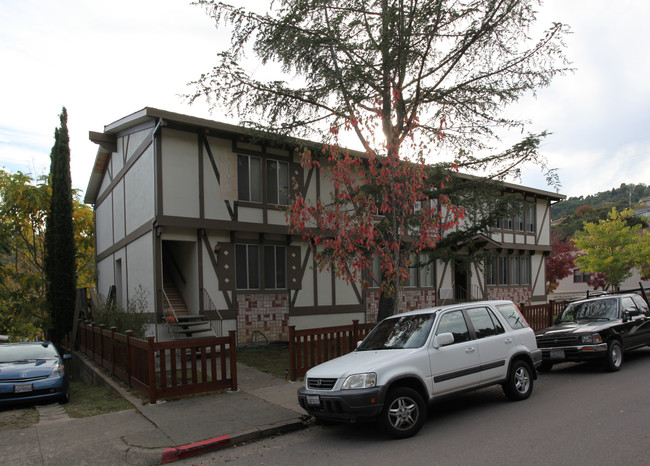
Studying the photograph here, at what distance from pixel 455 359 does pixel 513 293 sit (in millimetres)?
A: 20716

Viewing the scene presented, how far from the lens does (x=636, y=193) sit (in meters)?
125

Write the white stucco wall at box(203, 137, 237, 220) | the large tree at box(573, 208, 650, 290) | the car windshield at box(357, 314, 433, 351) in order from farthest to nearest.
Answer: the large tree at box(573, 208, 650, 290)
the white stucco wall at box(203, 137, 237, 220)
the car windshield at box(357, 314, 433, 351)

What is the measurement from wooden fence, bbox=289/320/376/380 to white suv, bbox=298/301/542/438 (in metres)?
2.50

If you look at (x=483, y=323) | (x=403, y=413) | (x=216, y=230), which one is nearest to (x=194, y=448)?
(x=403, y=413)

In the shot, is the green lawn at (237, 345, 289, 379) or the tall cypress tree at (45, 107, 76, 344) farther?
the tall cypress tree at (45, 107, 76, 344)

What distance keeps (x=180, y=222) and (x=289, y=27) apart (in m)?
6.13

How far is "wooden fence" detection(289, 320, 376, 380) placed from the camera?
9891 mm

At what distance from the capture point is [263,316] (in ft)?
51.1

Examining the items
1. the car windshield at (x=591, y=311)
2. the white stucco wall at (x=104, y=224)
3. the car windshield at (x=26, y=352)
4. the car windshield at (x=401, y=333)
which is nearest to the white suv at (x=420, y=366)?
the car windshield at (x=401, y=333)

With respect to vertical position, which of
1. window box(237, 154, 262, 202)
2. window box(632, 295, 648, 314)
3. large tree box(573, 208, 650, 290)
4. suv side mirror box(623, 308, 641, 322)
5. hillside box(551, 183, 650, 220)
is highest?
hillside box(551, 183, 650, 220)

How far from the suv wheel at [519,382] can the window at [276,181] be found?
997 cm

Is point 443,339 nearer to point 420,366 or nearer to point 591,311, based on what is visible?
point 420,366

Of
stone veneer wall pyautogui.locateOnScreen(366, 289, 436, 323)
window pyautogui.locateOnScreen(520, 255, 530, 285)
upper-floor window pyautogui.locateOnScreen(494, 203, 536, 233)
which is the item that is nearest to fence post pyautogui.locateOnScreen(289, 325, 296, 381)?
stone veneer wall pyautogui.locateOnScreen(366, 289, 436, 323)

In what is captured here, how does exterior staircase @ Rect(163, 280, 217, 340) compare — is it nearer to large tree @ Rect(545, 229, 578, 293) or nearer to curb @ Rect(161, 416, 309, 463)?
curb @ Rect(161, 416, 309, 463)
